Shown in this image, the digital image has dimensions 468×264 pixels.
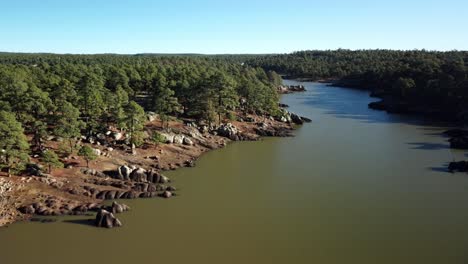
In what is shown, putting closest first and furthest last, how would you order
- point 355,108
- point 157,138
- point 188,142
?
1. point 157,138
2. point 188,142
3. point 355,108

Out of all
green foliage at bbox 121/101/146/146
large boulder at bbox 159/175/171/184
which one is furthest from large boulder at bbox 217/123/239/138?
large boulder at bbox 159/175/171/184

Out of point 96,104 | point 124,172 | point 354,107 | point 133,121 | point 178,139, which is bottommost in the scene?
point 124,172

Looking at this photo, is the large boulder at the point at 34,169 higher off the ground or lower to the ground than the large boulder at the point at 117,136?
lower

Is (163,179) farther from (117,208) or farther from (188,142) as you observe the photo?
(188,142)

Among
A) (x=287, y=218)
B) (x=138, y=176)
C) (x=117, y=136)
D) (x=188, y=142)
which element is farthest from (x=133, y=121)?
(x=287, y=218)

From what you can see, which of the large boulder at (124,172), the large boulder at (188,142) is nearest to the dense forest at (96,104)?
the large boulder at (124,172)

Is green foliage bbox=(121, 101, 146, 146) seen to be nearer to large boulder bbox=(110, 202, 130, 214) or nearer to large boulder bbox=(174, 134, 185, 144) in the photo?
large boulder bbox=(174, 134, 185, 144)

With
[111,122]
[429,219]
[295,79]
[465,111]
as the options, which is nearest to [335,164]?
[429,219]

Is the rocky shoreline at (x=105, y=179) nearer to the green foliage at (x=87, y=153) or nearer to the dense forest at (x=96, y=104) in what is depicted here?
the green foliage at (x=87, y=153)
